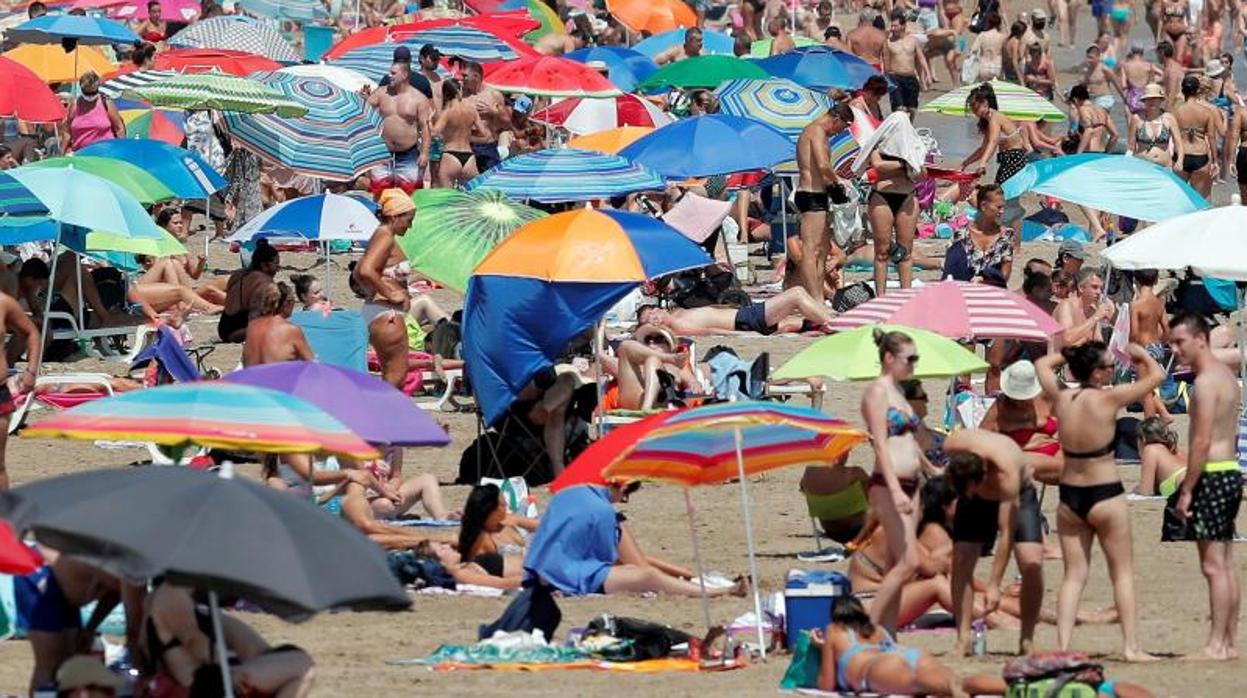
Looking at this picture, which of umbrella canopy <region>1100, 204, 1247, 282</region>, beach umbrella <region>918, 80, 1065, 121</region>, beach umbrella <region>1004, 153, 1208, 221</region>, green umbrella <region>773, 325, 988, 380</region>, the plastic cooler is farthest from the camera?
beach umbrella <region>918, 80, 1065, 121</region>

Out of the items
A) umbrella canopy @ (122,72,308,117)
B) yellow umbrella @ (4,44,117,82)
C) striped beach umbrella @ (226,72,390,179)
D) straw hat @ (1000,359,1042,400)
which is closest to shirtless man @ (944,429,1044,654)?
straw hat @ (1000,359,1042,400)

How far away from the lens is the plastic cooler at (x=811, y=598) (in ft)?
34.3

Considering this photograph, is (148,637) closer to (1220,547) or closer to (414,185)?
(1220,547)

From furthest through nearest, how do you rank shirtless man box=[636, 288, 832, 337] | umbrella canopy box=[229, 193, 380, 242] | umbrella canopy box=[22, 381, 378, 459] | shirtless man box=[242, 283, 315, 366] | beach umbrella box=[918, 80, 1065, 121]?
beach umbrella box=[918, 80, 1065, 121], shirtless man box=[636, 288, 832, 337], umbrella canopy box=[229, 193, 380, 242], shirtless man box=[242, 283, 315, 366], umbrella canopy box=[22, 381, 378, 459]

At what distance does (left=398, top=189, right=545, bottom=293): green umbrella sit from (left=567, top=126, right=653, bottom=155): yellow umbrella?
371 cm

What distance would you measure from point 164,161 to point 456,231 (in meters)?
3.67

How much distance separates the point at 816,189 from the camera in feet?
61.1

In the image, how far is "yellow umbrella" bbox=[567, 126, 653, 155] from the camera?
20328 mm

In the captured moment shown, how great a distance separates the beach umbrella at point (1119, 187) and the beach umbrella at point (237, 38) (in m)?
9.92

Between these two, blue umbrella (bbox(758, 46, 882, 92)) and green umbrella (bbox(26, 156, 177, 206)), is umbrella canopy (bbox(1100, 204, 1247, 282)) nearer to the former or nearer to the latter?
green umbrella (bbox(26, 156, 177, 206))

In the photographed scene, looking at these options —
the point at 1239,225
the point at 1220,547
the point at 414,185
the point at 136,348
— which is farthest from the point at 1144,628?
the point at 414,185

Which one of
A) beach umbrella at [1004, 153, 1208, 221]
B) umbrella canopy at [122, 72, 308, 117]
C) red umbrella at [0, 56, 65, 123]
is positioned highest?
beach umbrella at [1004, 153, 1208, 221]

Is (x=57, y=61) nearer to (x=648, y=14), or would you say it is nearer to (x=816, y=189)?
(x=648, y=14)

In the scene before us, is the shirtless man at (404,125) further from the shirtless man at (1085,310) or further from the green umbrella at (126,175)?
the shirtless man at (1085,310)
